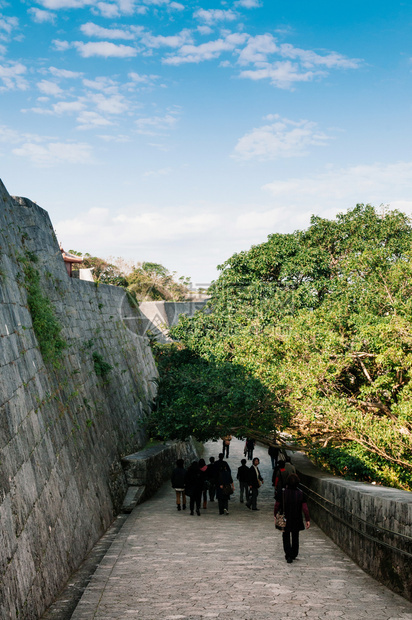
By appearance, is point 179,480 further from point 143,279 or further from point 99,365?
point 143,279

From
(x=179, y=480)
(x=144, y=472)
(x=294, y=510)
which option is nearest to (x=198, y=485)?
(x=179, y=480)

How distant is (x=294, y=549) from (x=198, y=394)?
6.43 metres

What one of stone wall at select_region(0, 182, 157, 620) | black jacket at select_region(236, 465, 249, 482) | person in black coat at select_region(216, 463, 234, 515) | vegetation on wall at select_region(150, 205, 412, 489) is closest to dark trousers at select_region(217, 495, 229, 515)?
person in black coat at select_region(216, 463, 234, 515)

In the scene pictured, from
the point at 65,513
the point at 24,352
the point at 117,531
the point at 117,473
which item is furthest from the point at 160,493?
the point at 24,352

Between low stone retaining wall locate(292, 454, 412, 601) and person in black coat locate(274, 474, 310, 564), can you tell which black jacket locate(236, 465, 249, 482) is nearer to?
low stone retaining wall locate(292, 454, 412, 601)

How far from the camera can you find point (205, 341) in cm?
1869

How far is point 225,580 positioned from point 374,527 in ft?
6.21

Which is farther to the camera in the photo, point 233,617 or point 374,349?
point 374,349

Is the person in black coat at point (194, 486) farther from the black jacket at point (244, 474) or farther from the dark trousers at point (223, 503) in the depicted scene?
the black jacket at point (244, 474)

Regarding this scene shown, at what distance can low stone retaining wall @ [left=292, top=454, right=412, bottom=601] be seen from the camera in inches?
218

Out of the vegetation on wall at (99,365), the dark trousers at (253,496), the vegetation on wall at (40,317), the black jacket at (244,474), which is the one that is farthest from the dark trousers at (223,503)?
the vegetation on wall at (40,317)

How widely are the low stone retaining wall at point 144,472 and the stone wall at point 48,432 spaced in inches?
10.9

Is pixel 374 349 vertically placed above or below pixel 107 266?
below

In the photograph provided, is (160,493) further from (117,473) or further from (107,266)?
(107,266)
